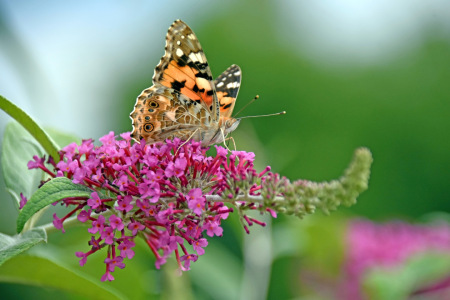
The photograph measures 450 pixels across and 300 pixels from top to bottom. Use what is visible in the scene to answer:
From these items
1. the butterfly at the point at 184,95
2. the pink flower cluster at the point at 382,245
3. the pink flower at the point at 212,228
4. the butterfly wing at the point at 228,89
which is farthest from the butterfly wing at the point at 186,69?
the pink flower cluster at the point at 382,245

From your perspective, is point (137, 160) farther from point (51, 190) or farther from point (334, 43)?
point (334, 43)

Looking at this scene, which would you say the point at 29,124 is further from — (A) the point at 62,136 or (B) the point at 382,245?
(B) the point at 382,245

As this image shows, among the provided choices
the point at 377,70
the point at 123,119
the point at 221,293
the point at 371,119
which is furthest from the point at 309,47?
the point at 221,293

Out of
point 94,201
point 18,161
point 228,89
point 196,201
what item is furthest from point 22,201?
point 228,89

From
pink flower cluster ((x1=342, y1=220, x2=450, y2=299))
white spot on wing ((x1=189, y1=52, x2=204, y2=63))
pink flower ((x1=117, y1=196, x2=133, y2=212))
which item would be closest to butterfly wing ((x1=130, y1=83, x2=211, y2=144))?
white spot on wing ((x1=189, y1=52, x2=204, y2=63))

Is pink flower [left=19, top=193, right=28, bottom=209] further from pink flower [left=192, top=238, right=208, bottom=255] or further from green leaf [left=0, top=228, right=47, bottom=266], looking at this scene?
pink flower [left=192, top=238, right=208, bottom=255]

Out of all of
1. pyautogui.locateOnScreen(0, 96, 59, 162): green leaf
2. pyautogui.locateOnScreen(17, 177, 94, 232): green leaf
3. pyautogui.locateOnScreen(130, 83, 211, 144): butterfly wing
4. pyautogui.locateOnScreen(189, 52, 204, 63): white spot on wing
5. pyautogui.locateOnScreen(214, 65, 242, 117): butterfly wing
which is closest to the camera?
pyautogui.locateOnScreen(17, 177, 94, 232): green leaf

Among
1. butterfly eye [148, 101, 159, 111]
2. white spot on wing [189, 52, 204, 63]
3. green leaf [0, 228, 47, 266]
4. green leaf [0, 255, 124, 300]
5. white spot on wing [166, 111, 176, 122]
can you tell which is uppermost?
white spot on wing [189, 52, 204, 63]
